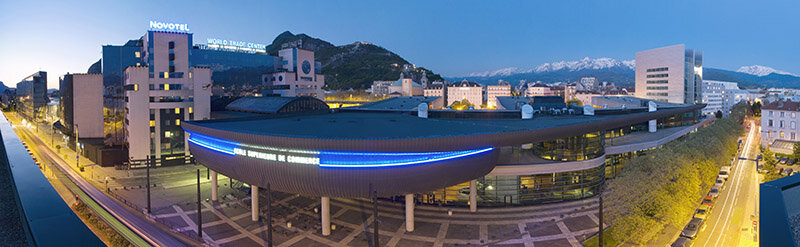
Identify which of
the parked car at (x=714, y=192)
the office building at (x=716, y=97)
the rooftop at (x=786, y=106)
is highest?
the office building at (x=716, y=97)

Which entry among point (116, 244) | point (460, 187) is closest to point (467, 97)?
point (460, 187)

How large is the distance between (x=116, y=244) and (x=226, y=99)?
68307 mm

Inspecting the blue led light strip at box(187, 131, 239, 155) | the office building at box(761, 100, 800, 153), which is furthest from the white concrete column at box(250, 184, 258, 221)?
the office building at box(761, 100, 800, 153)

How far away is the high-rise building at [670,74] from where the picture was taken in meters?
128

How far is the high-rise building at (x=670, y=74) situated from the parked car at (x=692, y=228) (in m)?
110

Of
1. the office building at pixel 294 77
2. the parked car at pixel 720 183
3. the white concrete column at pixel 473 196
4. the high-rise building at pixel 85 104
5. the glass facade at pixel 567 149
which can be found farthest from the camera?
the office building at pixel 294 77

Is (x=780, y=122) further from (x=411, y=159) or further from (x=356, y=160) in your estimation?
(x=356, y=160)

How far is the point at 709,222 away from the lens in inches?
1572

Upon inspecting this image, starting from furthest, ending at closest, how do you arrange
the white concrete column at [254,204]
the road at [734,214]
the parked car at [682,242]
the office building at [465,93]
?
the office building at [465,93], the white concrete column at [254,204], the road at [734,214], the parked car at [682,242]

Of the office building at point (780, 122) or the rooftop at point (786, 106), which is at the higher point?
the rooftop at point (786, 106)

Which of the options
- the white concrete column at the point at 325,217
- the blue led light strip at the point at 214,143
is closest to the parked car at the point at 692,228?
the white concrete column at the point at 325,217

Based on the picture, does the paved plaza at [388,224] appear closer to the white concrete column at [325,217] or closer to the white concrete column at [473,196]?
the white concrete column at [325,217]

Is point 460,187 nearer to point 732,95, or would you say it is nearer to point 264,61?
point 264,61

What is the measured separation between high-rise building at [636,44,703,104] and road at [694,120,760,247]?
72628 millimetres
